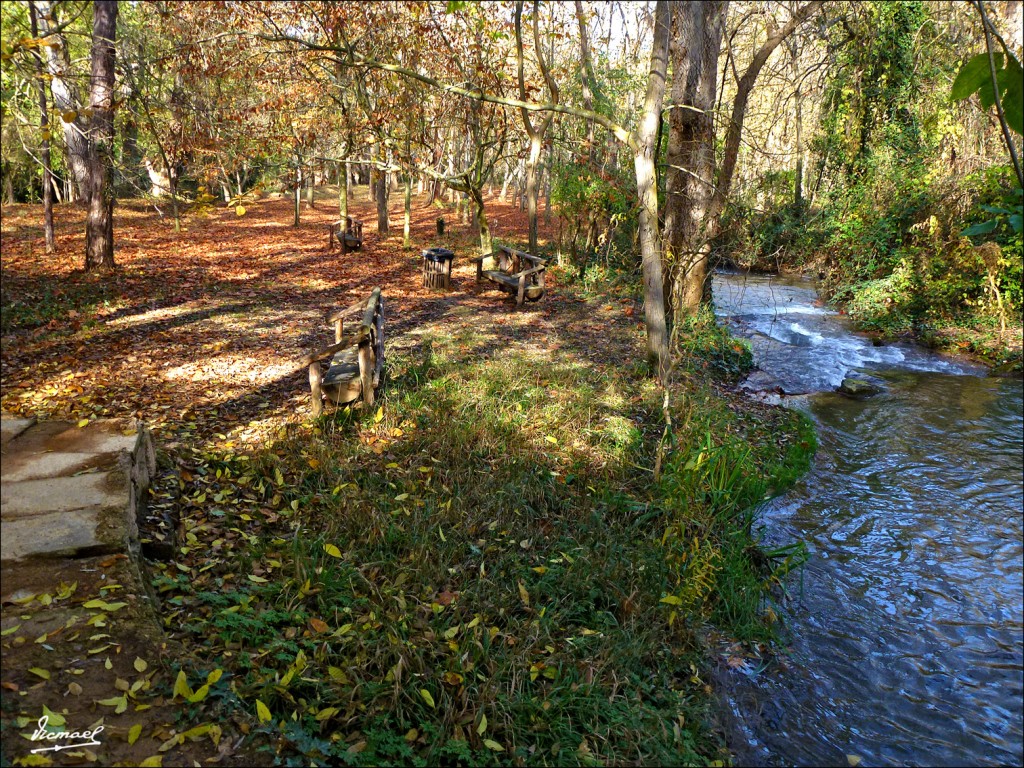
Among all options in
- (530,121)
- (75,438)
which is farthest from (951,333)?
(75,438)

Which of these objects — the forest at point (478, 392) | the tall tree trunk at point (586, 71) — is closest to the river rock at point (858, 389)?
the forest at point (478, 392)

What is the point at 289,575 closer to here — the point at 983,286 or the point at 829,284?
the point at 983,286

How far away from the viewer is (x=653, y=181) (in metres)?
7.58

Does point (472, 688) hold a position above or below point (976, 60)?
below

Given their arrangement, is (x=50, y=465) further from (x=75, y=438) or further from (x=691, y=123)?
(x=691, y=123)

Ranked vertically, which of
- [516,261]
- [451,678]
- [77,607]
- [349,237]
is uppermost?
[349,237]

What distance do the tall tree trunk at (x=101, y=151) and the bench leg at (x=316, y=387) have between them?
6.91m

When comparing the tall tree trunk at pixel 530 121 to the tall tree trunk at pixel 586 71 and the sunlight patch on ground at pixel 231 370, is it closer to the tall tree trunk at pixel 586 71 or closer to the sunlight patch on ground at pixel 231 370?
the tall tree trunk at pixel 586 71

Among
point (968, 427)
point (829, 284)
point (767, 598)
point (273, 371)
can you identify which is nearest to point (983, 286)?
point (829, 284)

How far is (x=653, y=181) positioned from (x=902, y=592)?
4.84 metres

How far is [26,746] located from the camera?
8.65 ft

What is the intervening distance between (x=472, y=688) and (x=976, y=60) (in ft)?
11.9

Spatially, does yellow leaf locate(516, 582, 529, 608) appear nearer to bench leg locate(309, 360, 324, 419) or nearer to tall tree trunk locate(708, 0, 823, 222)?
bench leg locate(309, 360, 324, 419)

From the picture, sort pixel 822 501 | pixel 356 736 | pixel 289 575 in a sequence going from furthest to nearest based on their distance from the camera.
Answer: pixel 822 501
pixel 289 575
pixel 356 736
